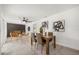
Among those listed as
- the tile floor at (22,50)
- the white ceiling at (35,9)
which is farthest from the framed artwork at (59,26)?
the tile floor at (22,50)

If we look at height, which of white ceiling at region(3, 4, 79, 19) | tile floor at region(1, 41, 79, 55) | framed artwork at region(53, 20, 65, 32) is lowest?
tile floor at region(1, 41, 79, 55)

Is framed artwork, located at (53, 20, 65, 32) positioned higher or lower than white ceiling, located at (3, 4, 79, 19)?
lower

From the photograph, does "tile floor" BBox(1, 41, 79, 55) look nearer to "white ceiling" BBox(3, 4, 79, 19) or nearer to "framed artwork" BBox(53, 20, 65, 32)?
"framed artwork" BBox(53, 20, 65, 32)

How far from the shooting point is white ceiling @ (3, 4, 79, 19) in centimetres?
208

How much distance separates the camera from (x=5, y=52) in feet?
6.99

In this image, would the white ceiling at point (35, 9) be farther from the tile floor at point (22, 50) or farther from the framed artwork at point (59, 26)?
the tile floor at point (22, 50)

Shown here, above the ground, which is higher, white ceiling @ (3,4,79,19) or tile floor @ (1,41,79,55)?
white ceiling @ (3,4,79,19)

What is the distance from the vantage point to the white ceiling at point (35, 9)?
2.08 meters

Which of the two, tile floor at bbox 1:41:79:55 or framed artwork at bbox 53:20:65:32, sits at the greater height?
framed artwork at bbox 53:20:65:32

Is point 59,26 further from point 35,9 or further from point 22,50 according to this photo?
point 22,50

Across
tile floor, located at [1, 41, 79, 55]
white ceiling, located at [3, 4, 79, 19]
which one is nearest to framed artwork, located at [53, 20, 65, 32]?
white ceiling, located at [3, 4, 79, 19]
